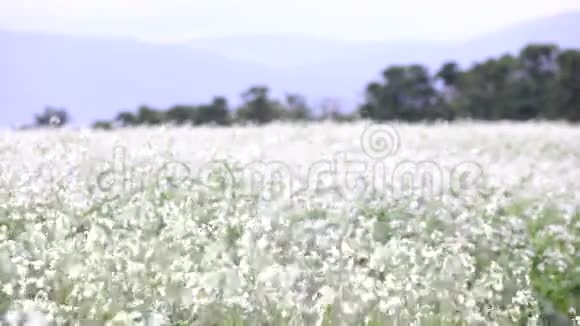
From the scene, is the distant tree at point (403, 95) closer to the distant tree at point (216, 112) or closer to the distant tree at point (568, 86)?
the distant tree at point (568, 86)

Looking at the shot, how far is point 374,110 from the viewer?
101 ft

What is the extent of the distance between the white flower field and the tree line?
21.0 metres

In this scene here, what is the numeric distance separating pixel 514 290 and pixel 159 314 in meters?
2.58

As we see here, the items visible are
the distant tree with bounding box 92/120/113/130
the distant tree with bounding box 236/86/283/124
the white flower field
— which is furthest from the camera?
the distant tree with bounding box 236/86/283/124

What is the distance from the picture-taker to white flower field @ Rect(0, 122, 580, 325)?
4617 millimetres

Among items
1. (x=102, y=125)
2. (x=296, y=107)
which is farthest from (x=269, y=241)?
(x=296, y=107)

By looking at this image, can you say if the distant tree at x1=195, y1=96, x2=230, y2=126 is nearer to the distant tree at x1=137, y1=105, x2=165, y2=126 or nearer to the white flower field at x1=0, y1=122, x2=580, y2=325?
the distant tree at x1=137, y1=105, x2=165, y2=126

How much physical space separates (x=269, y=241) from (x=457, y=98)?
26.7 meters

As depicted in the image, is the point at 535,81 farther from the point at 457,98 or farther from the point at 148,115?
the point at 148,115

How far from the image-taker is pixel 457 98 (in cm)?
3122

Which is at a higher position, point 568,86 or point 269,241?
point 568,86

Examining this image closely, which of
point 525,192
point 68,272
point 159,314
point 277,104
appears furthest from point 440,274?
point 277,104

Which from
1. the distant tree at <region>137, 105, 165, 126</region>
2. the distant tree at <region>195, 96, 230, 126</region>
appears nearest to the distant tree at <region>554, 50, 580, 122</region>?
the distant tree at <region>195, 96, 230, 126</region>

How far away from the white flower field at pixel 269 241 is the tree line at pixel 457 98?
68.9 feet
